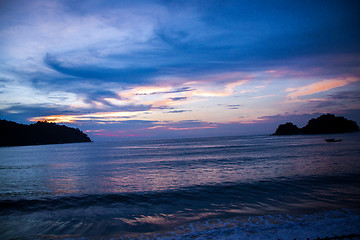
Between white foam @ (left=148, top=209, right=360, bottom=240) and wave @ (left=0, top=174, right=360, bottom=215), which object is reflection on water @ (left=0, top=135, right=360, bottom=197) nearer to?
wave @ (left=0, top=174, right=360, bottom=215)

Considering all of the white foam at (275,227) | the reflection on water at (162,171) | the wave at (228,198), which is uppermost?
the white foam at (275,227)

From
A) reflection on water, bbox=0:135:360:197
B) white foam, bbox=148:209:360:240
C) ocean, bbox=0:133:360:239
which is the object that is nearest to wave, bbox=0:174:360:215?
ocean, bbox=0:133:360:239

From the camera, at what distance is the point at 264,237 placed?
7.23 meters

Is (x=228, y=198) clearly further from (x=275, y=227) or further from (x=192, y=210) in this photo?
(x=275, y=227)

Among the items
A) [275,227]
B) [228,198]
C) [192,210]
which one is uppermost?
[275,227]

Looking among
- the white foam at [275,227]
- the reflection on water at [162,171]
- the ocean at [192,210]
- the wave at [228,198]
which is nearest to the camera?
the white foam at [275,227]

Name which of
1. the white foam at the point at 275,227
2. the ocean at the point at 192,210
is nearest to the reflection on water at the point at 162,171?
the ocean at the point at 192,210

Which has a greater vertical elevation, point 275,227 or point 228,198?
point 275,227

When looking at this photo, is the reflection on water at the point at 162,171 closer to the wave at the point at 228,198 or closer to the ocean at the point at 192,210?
the ocean at the point at 192,210

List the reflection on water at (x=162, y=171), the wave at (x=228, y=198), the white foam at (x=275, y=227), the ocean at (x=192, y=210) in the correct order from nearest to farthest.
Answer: the white foam at (x=275, y=227) < the ocean at (x=192, y=210) < the wave at (x=228, y=198) < the reflection on water at (x=162, y=171)

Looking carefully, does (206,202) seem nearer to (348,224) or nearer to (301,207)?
(301,207)

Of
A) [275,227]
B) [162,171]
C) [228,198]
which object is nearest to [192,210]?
[228,198]

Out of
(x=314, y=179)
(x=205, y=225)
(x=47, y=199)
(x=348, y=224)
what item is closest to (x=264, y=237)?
(x=205, y=225)

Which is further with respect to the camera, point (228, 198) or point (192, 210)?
point (228, 198)
